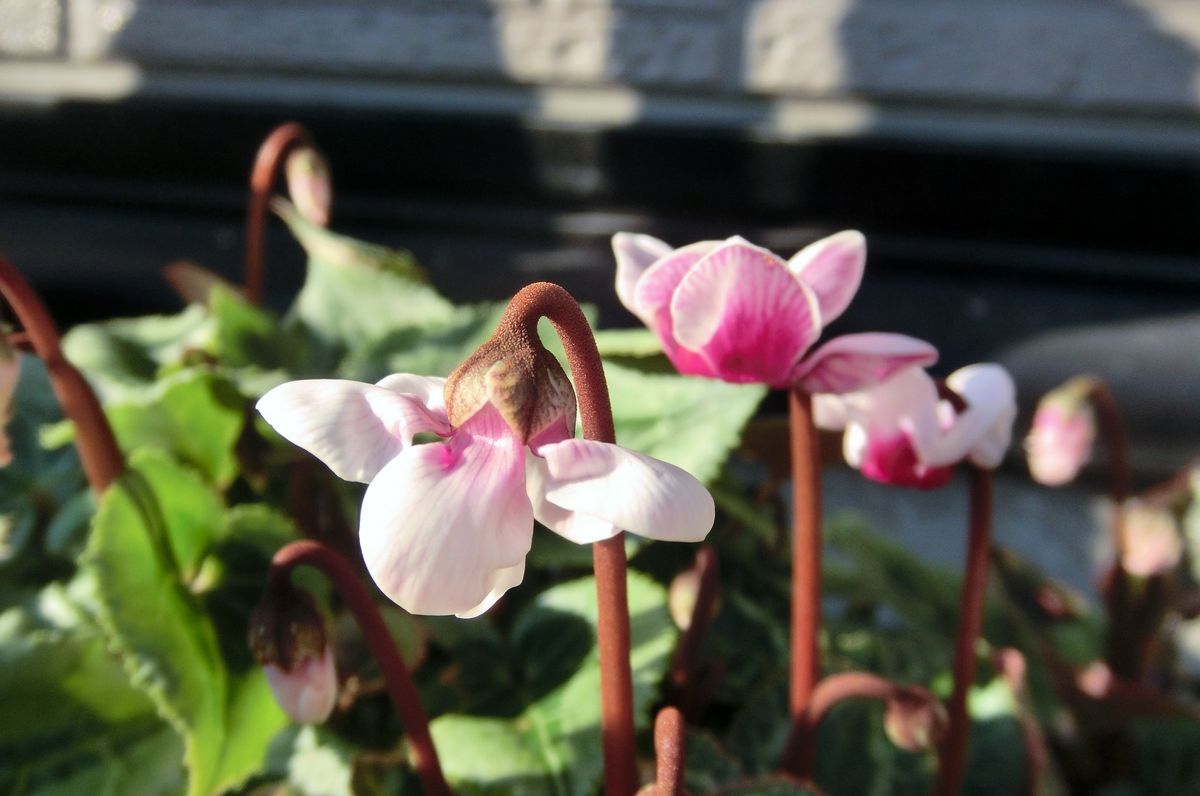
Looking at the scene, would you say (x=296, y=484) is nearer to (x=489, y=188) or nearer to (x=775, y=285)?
(x=775, y=285)

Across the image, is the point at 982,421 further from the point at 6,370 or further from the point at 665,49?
the point at 665,49

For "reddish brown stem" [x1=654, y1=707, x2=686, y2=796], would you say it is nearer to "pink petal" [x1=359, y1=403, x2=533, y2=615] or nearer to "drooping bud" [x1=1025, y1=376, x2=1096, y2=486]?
"pink petal" [x1=359, y1=403, x2=533, y2=615]

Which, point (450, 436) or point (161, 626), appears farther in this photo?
point (161, 626)

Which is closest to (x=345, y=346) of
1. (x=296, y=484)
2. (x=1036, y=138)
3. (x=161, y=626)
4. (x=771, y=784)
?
(x=296, y=484)

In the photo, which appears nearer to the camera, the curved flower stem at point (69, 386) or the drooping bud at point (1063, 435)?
the curved flower stem at point (69, 386)

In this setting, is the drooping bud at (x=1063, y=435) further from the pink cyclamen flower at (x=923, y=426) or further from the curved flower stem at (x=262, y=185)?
the curved flower stem at (x=262, y=185)

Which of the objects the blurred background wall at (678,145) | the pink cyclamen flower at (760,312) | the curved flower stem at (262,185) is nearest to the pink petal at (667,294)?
the pink cyclamen flower at (760,312)
